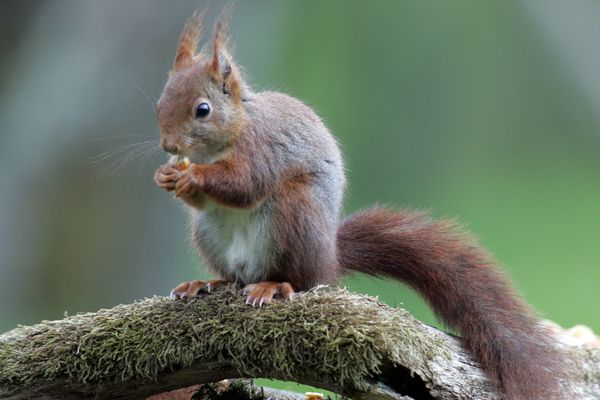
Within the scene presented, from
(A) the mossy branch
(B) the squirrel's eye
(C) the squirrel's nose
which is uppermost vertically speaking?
(B) the squirrel's eye

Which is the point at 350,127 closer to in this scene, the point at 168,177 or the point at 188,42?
the point at 188,42

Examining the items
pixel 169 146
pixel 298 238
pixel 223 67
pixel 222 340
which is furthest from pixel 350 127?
pixel 222 340

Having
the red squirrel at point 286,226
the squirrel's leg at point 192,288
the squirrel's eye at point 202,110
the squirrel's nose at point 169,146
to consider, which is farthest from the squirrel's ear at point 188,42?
the squirrel's leg at point 192,288

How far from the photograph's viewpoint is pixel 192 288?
293 cm

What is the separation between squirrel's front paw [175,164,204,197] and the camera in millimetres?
2752

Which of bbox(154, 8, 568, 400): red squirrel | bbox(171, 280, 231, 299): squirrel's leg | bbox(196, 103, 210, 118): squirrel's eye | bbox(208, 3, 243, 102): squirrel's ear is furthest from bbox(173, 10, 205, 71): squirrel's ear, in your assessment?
bbox(171, 280, 231, 299): squirrel's leg

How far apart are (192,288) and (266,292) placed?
0.27 meters

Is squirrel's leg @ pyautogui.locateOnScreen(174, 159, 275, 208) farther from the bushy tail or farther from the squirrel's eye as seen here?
the bushy tail

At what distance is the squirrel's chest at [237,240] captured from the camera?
9.49 ft

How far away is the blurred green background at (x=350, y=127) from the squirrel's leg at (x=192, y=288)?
51 cm

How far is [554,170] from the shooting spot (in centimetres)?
759

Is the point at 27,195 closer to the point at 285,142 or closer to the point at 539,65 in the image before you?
the point at 285,142

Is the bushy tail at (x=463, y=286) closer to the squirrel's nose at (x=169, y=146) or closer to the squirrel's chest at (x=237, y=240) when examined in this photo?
the squirrel's chest at (x=237, y=240)

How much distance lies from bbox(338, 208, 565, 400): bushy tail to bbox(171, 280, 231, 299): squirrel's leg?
438 mm
